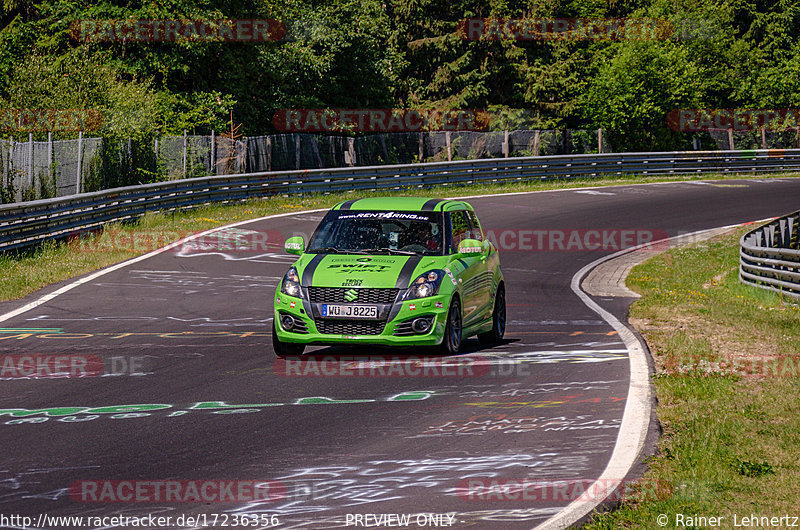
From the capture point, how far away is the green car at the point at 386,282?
11133mm

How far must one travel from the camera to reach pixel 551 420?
8500 millimetres

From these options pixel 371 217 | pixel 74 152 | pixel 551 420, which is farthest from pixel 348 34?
pixel 551 420

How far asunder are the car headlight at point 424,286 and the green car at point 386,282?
0.03ft

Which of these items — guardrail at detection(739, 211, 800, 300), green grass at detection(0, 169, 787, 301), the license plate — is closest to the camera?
the license plate

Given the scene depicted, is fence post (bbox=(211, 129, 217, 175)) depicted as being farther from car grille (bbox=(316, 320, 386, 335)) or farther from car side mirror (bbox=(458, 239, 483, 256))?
car grille (bbox=(316, 320, 386, 335))

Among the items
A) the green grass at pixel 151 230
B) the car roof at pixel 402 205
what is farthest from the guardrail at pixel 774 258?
the green grass at pixel 151 230

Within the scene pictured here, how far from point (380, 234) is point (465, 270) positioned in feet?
3.53

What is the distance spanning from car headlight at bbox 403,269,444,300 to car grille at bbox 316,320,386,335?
1.38 ft

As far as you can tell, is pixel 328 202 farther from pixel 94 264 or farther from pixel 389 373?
pixel 389 373

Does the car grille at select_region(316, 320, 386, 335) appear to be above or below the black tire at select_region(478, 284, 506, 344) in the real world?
above

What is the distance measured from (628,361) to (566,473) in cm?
462

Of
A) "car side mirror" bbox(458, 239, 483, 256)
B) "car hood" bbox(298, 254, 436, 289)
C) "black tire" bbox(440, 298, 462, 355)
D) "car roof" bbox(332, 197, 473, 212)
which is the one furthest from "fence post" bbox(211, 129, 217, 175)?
"black tire" bbox(440, 298, 462, 355)

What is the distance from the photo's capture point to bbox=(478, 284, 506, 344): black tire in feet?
43.2

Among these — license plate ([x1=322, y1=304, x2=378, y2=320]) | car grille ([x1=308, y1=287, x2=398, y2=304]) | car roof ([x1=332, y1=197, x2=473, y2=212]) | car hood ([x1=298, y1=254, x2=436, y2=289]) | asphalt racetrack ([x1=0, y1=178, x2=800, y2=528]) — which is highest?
car roof ([x1=332, y1=197, x2=473, y2=212])
